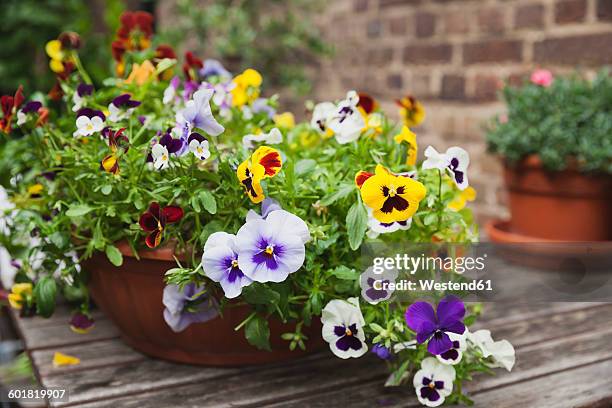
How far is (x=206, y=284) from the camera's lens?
91 centimetres

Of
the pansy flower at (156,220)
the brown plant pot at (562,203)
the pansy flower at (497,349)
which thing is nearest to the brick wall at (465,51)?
the brown plant pot at (562,203)

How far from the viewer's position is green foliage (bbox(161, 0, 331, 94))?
3.34 metres

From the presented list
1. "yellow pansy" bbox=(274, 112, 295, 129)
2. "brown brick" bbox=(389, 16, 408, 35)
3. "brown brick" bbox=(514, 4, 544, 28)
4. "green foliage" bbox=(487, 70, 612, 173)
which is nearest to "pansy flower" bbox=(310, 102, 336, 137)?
"yellow pansy" bbox=(274, 112, 295, 129)

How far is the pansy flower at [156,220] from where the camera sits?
875mm

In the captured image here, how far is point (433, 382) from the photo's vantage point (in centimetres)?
88

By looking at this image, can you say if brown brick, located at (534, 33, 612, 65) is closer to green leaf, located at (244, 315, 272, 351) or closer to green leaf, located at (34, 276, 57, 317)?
green leaf, located at (244, 315, 272, 351)

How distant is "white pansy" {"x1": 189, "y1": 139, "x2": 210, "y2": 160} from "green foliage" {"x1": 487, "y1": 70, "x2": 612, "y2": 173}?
1067mm

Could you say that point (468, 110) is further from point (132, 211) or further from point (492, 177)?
point (132, 211)

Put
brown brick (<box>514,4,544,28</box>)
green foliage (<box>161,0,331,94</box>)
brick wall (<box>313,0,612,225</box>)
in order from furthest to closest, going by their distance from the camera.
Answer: green foliage (<box>161,0,331,94</box>)
brown brick (<box>514,4,544,28</box>)
brick wall (<box>313,0,612,225</box>)

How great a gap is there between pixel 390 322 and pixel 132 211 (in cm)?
40

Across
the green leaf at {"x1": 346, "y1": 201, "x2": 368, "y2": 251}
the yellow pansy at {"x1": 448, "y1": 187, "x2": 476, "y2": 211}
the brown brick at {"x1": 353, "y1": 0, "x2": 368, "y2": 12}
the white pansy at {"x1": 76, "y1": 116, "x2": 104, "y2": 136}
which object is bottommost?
the yellow pansy at {"x1": 448, "y1": 187, "x2": 476, "y2": 211}

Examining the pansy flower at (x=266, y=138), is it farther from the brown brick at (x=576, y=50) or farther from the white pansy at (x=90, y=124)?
the brown brick at (x=576, y=50)

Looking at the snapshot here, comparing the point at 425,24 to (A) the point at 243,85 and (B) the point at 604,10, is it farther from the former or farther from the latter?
(A) the point at 243,85

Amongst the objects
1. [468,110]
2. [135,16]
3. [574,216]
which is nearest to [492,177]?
[468,110]
